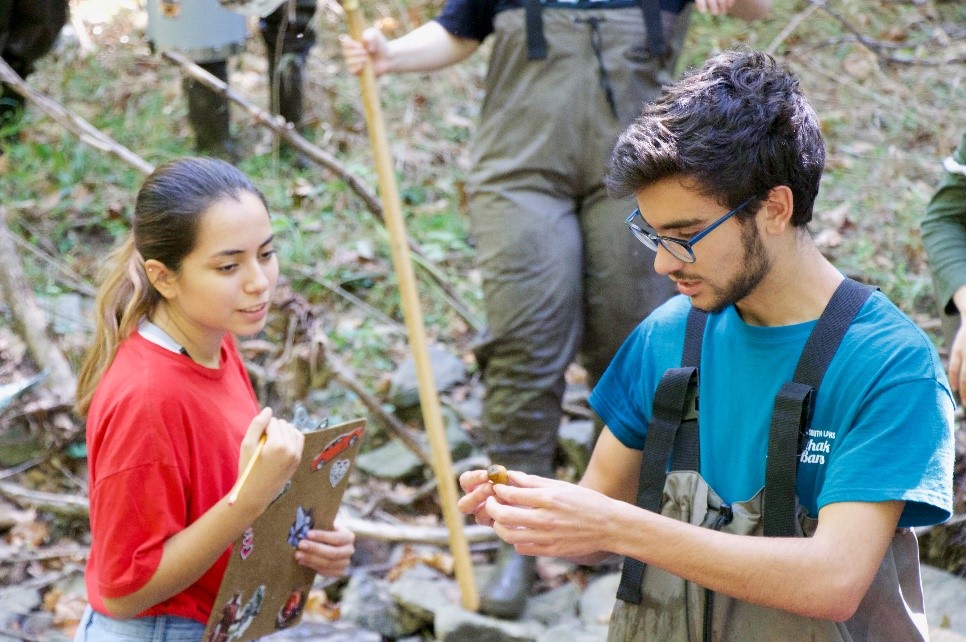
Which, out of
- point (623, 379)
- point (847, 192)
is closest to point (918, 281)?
point (847, 192)

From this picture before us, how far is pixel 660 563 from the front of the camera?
175 cm

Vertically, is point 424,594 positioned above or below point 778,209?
below

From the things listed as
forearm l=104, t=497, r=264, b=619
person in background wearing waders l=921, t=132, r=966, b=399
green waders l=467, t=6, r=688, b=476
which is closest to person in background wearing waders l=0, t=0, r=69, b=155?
green waders l=467, t=6, r=688, b=476

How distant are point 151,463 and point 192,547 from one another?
0.62 feet

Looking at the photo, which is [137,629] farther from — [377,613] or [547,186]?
[547,186]

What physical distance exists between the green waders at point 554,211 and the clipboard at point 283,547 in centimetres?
138

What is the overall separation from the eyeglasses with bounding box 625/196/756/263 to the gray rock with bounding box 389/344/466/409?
301 cm

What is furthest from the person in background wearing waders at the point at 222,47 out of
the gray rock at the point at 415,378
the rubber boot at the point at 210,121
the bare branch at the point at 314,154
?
the gray rock at the point at 415,378

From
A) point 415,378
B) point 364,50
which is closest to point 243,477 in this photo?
point 364,50

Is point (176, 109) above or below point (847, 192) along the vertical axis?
above

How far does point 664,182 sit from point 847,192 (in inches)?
174

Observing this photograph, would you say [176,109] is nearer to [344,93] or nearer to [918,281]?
[344,93]

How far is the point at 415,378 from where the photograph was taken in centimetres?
509

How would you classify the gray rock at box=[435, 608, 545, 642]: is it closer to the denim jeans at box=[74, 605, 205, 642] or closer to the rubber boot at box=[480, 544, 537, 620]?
the rubber boot at box=[480, 544, 537, 620]
